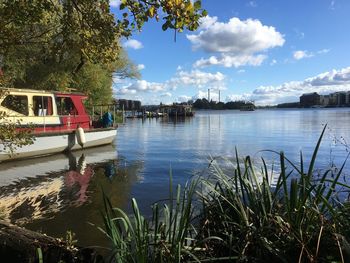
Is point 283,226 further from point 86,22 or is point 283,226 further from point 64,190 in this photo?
point 64,190

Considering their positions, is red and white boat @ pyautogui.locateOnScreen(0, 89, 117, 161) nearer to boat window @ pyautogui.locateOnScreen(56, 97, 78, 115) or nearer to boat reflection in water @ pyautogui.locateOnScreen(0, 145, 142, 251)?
boat window @ pyautogui.locateOnScreen(56, 97, 78, 115)

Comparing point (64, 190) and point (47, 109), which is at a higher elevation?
point (47, 109)

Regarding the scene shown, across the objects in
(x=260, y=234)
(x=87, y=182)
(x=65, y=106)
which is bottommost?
(x=87, y=182)

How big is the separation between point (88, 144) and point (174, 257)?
19.6m

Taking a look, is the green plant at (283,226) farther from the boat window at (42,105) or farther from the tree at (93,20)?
the boat window at (42,105)

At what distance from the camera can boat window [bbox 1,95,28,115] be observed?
17567 millimetres

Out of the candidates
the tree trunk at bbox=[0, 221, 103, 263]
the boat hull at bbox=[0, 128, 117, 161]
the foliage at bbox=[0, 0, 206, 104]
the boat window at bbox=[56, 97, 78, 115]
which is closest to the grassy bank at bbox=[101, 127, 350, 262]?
the tree trunk at bbox=[0, 221, 103, 263]

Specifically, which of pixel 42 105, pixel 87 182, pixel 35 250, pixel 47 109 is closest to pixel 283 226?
pixel 35 250

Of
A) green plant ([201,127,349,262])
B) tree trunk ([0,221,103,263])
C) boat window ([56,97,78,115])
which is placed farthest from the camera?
boat window ([56,97,78,115])

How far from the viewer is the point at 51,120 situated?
794 inches

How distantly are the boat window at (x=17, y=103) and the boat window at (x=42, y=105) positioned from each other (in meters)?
0.51

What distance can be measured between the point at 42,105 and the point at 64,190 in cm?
852

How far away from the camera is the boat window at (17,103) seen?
17567 mm

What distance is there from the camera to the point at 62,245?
4438mm
